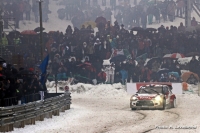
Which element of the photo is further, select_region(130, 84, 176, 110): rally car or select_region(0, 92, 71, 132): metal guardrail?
select_region(130, 84, 176, 110): rally car

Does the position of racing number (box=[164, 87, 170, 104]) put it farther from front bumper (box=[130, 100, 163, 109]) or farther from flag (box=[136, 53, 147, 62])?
flag (box=[136, 53, 147, 62])

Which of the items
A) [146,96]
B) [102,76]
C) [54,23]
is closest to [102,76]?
[102,76]

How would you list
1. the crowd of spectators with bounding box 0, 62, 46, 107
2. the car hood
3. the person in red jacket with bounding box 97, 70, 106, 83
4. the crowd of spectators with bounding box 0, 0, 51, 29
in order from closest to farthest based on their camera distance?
1. the crowd of spectators with bounding box 0, 62, 46, 107
2. the car hood
3. the person in red jacket with bounding box 97, 70, 106, 83
4. the crowd of spectators with bounding box 0, 0, 51, 29

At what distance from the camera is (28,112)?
1953 centimetres

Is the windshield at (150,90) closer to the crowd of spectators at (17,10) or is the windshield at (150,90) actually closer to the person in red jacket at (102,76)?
the person in red jacket at (102,76)

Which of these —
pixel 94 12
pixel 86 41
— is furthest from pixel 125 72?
pixel 94 12

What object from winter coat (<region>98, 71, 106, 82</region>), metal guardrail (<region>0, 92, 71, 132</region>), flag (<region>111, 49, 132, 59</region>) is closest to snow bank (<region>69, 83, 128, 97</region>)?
winter coat (<region>98, 71, 106, 82</region>)

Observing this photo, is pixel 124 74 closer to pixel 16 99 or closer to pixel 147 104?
pixel 147 104

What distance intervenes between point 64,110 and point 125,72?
13.2m

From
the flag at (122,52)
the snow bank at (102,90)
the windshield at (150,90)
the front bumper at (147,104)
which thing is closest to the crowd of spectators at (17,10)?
the flag at (122,52)

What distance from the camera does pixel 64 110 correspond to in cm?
2572

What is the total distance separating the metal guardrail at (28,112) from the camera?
17.3 metres

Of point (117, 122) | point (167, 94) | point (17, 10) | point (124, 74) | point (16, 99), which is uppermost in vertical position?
point (17, 10)

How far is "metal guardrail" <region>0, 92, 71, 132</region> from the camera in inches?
682
